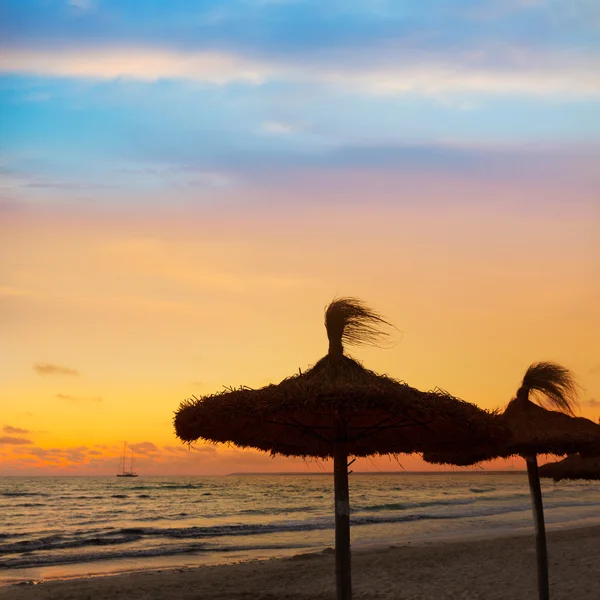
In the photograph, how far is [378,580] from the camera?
17141mm

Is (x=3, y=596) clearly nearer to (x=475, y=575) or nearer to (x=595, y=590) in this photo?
(x=475, y=575)

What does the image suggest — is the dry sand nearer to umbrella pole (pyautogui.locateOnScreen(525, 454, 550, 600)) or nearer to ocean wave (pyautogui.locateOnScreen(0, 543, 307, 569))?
umbrella pole (pyautogui.locateOnScreen(525, 454, 550, 600))

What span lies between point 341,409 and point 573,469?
13.2 metres

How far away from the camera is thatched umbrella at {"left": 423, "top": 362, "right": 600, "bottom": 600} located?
988 centimetres

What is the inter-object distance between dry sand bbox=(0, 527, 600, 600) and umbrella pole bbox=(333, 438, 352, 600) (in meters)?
7.48

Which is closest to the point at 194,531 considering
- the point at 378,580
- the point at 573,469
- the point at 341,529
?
the point at 378,580

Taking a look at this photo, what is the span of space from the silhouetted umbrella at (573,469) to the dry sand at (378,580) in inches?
87.1

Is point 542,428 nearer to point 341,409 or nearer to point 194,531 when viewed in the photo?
point 341,409

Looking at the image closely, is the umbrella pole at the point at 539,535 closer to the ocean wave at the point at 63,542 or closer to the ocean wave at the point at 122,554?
the ocean wave at the point at 122,554

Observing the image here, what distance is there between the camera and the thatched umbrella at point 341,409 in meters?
6.68

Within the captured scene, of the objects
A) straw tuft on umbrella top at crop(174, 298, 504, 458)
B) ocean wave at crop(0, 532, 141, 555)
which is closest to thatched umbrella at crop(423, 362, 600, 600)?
straw tuft on umbrella top at crop(174, 298, 504, 458)

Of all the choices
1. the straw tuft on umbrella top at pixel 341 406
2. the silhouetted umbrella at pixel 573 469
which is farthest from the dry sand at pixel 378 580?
the straw tuft on umbrella top at pixel 341 406

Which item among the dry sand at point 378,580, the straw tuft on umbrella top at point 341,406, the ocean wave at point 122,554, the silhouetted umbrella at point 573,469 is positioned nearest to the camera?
the straw tuft on umbrella top at point 341,406

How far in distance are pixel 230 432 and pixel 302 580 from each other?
10206 millimetres
